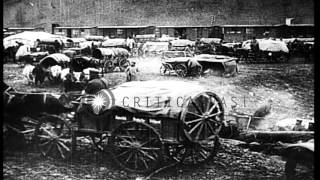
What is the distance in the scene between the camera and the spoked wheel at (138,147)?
335cm

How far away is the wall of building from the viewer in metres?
3.47

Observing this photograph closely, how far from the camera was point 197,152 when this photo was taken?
11.0ft

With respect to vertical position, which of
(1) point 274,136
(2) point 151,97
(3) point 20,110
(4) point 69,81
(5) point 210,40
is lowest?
(1) point 274,136

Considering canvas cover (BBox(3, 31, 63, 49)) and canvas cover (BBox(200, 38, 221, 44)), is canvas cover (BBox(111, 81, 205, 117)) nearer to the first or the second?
canvas cover (BBox(200, 38, 221, 44))

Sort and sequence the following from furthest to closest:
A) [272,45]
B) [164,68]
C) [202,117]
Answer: [164,68], [272,45], [202,117]

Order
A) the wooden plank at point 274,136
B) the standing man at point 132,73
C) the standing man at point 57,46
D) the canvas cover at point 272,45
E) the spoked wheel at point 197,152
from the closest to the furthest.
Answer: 1. the wooden plank at point 274,136
2. the spoked wheel at point 197,152
3. the canvas cover at point 272,45
4. the standing man at point 132,73
5. the standing man at point 57,46

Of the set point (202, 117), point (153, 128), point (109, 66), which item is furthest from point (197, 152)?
point (109, 66)

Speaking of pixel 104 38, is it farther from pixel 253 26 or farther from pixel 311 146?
pixel 311 146

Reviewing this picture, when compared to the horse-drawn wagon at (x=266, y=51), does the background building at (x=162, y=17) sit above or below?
above

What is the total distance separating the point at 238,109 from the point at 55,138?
150 cm

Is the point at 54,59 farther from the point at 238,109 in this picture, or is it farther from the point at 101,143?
the point at 238,109

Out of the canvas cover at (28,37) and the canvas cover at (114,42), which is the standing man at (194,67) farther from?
the canvas cover at (28,37)

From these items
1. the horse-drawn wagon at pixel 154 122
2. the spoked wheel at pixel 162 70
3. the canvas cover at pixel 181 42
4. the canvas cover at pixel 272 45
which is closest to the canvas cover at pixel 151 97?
the horse-drawn wagon at pixel 154 122

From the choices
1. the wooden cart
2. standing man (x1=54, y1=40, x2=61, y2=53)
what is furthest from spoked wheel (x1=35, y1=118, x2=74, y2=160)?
standing man (x1=54, y1=40, x2=61, y2=53)
